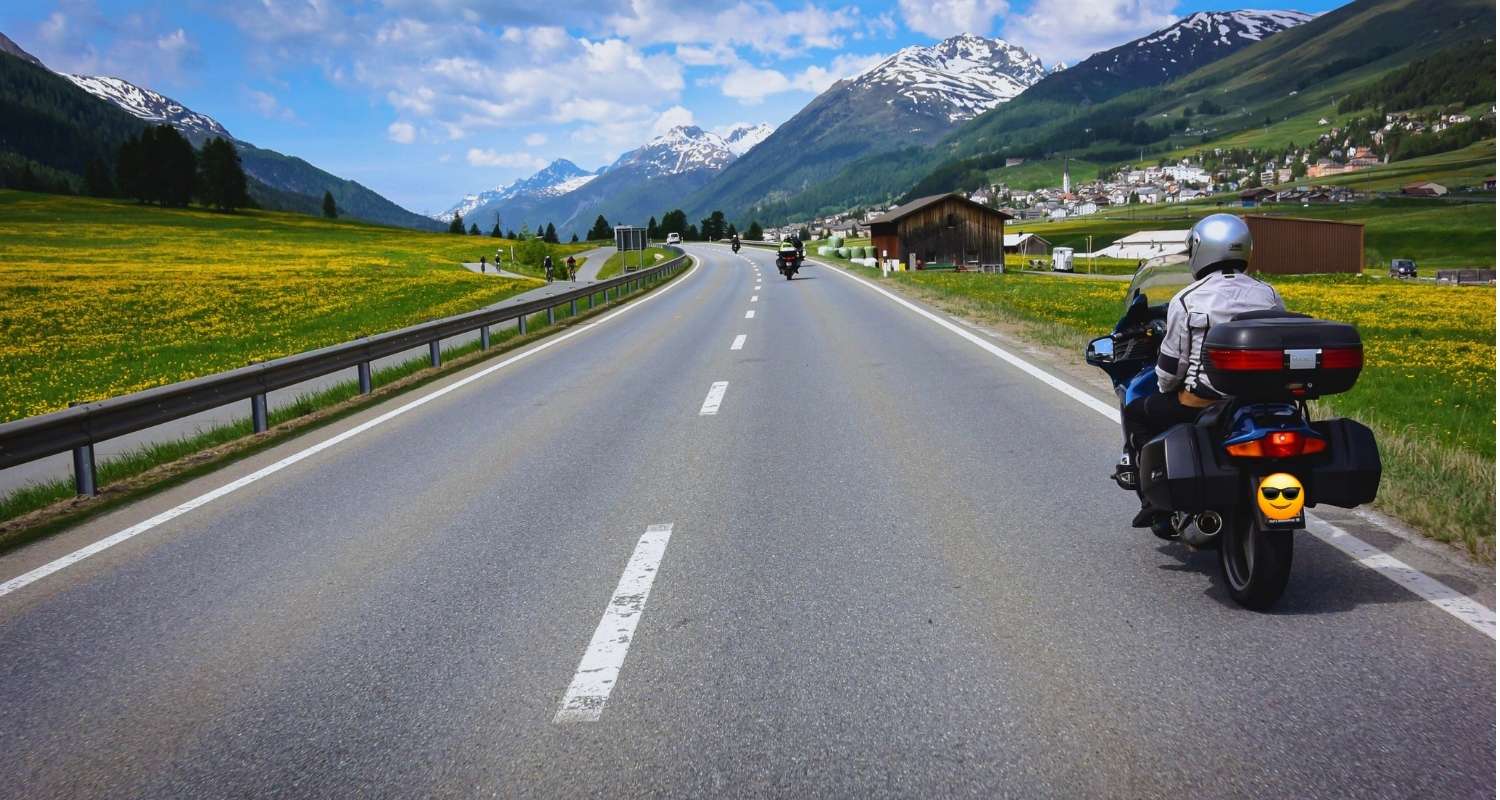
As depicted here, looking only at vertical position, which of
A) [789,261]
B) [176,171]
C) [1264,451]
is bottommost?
[1264,451]

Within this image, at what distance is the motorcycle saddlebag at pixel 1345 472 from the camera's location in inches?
160

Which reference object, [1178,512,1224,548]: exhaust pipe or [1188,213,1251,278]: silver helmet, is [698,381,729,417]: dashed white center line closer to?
[1178,512,1224,548]: exhaust pipe

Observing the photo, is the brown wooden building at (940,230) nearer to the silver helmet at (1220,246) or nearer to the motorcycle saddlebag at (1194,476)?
the silver helmet at (1220,246)

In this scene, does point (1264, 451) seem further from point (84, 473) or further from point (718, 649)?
point (84, 473)

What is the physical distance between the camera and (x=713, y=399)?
36.3 ft

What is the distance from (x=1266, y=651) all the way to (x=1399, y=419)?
7500 mm

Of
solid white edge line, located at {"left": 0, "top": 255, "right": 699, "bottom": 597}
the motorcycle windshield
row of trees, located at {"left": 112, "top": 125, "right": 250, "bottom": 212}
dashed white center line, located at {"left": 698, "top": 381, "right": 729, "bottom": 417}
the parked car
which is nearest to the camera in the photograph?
the motorcycle windshield

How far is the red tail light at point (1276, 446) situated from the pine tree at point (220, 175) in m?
135

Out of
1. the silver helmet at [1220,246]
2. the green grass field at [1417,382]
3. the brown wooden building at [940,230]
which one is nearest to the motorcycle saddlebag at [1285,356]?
the silver helmet at [1220,246]

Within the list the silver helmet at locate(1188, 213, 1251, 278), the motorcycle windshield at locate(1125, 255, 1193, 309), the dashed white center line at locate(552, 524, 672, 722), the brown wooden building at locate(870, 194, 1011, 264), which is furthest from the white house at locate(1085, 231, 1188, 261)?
the dashed white center line at locate(552, 524, 672, 722)

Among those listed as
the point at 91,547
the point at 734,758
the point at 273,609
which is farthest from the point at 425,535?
A: the point at 734,758

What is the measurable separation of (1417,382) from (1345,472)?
10.7m

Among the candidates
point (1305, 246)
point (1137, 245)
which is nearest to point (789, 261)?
point (1305, 246)

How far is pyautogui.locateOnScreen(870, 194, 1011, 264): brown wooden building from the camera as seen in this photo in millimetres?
77375
